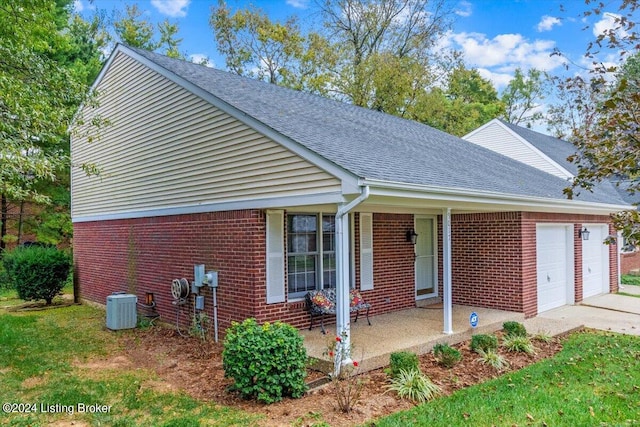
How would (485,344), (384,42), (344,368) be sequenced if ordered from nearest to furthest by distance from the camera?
1. (344,368)
2. (485,344)
3. (384,42)

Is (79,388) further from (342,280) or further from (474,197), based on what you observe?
(474,197)

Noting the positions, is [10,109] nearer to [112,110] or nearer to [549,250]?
[112,110]

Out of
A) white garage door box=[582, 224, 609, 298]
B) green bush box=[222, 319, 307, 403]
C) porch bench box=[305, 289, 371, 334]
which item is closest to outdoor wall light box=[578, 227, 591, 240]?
white garage door box=[582, 224, 609, 298]

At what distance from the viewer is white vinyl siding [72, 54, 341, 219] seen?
675 centimetres

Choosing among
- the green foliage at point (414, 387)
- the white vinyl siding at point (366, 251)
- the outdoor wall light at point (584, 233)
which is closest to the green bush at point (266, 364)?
the green foliage at point (414, 387)

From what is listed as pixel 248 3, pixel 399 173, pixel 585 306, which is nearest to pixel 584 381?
pixel 399 173

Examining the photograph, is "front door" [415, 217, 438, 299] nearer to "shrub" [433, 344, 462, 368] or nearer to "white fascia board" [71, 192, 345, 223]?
"shrub" [433, 344, 462, 368]

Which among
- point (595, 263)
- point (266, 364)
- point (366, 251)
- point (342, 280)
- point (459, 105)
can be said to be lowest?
point (266, 364)

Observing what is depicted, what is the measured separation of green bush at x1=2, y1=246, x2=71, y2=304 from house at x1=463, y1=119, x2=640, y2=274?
16462mm

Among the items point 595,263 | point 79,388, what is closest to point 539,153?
point 595,263

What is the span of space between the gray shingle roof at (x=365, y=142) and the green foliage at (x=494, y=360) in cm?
248

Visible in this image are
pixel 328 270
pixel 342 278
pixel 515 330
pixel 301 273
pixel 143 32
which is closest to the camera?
pixel 342 278

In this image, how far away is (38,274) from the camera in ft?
39.5

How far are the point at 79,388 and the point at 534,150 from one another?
1696cm
